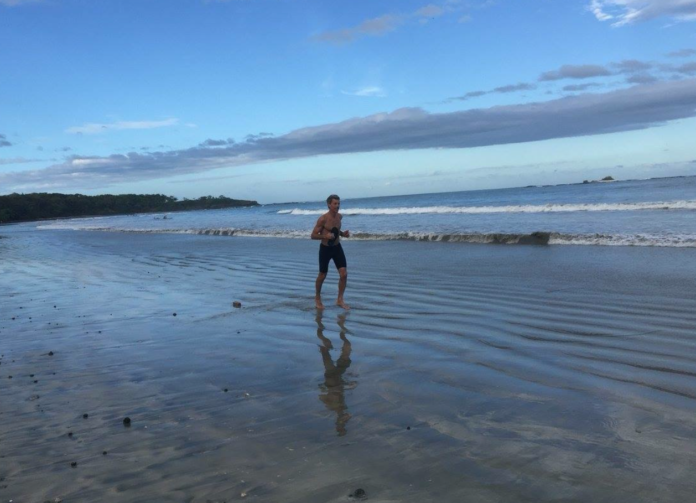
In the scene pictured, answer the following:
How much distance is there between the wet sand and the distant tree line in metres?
106

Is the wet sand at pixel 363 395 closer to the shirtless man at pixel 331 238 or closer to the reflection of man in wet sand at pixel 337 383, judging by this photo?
the reflection of man in wet sand at pixel 337 383

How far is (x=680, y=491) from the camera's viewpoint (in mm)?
3391

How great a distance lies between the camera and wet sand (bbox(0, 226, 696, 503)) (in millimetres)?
3734

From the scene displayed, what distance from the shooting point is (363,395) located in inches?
211

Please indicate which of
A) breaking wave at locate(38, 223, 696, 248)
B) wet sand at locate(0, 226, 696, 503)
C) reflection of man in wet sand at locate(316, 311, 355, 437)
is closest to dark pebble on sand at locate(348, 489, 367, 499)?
wet sand at locate(0, 226, 696, 503)

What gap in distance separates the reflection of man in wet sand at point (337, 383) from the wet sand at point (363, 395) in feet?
0.10

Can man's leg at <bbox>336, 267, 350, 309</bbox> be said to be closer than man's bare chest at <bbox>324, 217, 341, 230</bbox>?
Yes

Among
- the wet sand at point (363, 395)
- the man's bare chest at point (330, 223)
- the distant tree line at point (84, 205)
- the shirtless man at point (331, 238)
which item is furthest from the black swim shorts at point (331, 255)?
the distant tree line at point (84, 205)

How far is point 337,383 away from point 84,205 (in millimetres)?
128204

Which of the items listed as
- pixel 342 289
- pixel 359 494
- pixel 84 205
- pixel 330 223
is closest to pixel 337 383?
pixel 359 494

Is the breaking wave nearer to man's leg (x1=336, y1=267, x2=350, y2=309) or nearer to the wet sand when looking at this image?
the wet sand

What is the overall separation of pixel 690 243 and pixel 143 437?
15566mm

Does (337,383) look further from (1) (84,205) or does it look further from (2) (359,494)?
(1) (84,205)

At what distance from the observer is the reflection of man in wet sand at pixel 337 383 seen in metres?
4.84
